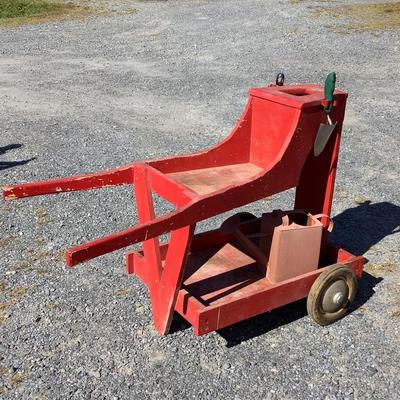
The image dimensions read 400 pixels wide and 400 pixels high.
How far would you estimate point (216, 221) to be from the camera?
20.0ft

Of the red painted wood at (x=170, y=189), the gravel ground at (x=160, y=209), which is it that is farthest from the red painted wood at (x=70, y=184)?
the gravel ground at (x=160, y=209)

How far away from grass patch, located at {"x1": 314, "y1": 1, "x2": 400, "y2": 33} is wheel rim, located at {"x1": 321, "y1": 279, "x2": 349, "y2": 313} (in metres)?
13.8

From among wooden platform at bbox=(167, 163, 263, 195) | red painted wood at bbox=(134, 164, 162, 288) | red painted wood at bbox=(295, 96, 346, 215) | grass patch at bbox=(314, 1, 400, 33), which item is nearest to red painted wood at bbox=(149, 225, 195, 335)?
red painted wood at bbox=(134, 164, 162, 288)

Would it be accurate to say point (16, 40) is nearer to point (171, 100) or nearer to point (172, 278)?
point (171, 100)

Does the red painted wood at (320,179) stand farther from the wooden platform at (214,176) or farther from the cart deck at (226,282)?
the wooden platform at (214,176)

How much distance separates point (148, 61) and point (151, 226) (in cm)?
1149

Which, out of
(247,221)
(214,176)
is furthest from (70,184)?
(247,221)

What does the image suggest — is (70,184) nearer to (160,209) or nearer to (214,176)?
(214,176)

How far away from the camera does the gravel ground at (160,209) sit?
12.5 ft

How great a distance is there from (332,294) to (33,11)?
64.8 ft

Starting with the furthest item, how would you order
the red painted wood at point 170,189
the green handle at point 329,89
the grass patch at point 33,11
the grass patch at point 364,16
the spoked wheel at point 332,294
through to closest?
the grass patch at point 33,11 < the grass patch at point 364,16 < the spoked wheel at point 332,294 < the green handle at point 329,89 < the red painted wood at point 170,189

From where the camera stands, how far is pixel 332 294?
4.28 metres

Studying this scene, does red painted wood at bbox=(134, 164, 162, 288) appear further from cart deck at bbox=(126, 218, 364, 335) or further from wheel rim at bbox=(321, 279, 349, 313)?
wheel rim at bbox=(321, 279, 349, 313)

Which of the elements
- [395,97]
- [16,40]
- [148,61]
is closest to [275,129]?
[395,97]
